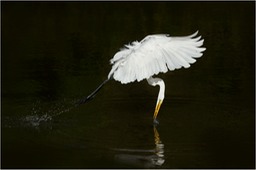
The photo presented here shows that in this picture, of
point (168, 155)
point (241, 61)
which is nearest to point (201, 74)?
point (241, 61)

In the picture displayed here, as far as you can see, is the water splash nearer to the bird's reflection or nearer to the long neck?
the long neck

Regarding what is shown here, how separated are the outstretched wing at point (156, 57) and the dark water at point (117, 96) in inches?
32.5

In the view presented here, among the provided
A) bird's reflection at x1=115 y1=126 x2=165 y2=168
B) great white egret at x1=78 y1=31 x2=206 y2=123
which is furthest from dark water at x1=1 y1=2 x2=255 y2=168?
great white egret at x1=78 y1=31 x2=206 y2=123

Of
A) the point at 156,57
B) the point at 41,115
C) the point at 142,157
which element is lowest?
the point at 142,157

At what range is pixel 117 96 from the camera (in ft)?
37.3

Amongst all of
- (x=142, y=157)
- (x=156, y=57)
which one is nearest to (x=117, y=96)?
(x=156, y=57)

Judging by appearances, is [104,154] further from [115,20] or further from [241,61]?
[115,20]

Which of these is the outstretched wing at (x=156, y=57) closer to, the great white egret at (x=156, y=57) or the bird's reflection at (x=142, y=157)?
the great white egret at (x=156, y=57)

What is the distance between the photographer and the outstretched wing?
358 inches

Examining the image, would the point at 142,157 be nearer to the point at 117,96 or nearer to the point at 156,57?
the point at 156,57

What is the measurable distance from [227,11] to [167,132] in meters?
10.0

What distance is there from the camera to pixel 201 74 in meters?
12.8

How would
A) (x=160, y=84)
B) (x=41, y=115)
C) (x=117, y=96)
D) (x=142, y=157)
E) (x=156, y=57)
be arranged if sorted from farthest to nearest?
1. (x=117, y=96)
2. (x=41, y=115)
3. (x=160, y=84)
4. (x=156, y=57)
5. (x=142, y=157)

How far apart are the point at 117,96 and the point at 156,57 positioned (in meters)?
2.31
